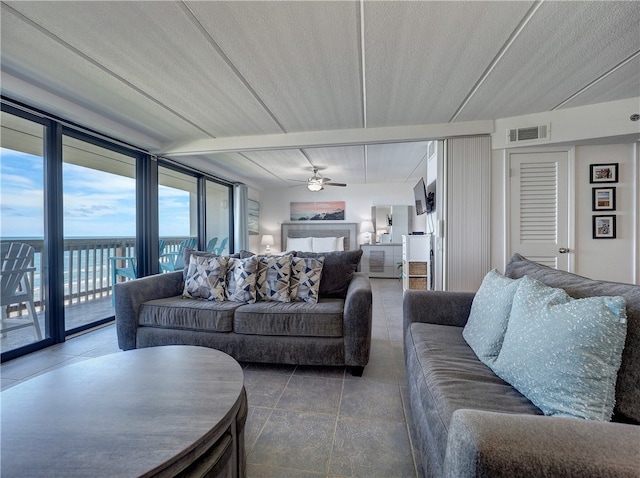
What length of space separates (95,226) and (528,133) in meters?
4.84

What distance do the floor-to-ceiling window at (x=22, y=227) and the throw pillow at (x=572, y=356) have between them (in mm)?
3618

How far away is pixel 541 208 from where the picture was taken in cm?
283

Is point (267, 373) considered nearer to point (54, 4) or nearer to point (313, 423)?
point (313, 423)

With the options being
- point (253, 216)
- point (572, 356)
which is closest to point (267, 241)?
point (253, 216)

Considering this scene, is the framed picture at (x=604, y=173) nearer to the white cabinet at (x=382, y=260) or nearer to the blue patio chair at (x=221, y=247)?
the white cabinet at (x=382, y=260)

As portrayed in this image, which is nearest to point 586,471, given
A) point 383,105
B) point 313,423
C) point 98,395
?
point 313,423

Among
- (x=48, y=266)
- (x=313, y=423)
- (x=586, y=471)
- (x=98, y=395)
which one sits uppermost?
(x=48, y=266)

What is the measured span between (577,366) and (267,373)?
1.76m

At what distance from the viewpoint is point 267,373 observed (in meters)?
1.97

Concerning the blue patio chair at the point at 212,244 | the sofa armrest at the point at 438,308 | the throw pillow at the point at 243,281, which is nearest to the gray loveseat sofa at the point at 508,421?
the sofa armrest at the point at 438,308

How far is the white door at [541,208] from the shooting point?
2.79 m

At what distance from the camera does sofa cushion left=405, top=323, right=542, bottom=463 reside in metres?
0.89

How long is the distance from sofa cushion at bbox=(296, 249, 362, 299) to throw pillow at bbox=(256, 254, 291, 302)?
32cm

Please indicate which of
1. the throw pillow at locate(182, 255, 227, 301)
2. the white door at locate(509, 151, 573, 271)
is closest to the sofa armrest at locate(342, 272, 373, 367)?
the throw pillow at locate(182, 255, 227, 301)
